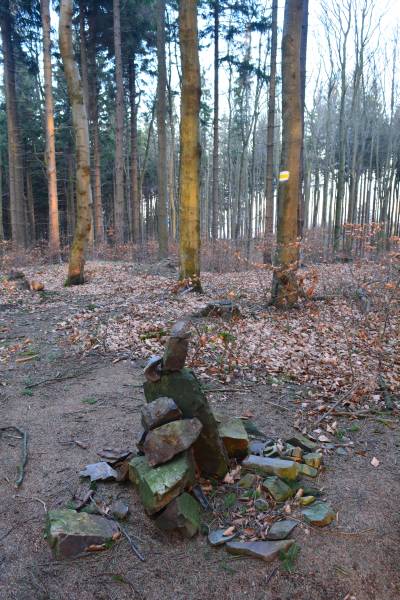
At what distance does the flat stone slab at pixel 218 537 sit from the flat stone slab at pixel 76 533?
63cm

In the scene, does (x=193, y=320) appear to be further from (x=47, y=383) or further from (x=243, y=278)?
(x=243, y=278)

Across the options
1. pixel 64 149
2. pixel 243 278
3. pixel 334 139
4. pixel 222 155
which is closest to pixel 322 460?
pixel 243 278

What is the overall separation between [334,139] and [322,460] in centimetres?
3658

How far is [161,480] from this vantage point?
9.12 ft

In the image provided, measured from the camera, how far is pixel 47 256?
58.2 ft

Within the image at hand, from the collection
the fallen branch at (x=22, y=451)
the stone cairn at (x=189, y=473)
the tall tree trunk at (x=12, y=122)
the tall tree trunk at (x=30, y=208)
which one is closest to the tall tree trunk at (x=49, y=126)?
the tall tree trunk at (x=12, y=122)

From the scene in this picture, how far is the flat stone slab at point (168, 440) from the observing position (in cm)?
290

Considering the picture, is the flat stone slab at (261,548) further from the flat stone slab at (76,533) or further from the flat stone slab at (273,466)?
the flat stone slab at (76,533)

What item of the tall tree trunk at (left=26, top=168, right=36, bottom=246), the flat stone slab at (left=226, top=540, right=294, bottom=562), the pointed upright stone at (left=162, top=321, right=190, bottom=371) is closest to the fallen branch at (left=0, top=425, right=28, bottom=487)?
the pointed upright stone at (left=162, top=321, right=190, bottom=371)

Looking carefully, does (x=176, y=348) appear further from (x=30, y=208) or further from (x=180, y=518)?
(x=30, y=208)

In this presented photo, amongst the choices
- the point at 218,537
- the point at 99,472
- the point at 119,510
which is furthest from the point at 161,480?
the point at 99,472

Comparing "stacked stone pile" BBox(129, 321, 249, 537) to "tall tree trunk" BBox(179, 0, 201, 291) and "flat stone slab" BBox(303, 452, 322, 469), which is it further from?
"tall tree trunk" BBox(179, 0, 201, 291)

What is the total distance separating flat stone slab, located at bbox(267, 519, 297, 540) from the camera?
2639 millimetres

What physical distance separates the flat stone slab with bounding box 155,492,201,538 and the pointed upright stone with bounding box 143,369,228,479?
46 cm
